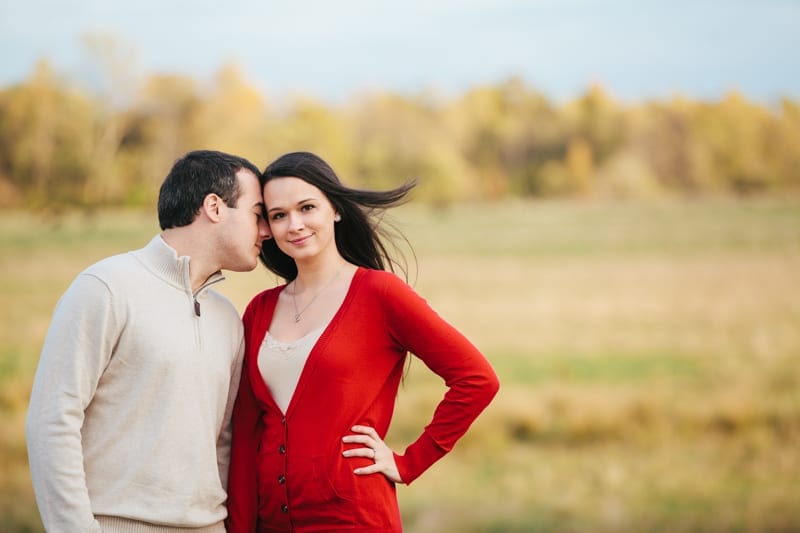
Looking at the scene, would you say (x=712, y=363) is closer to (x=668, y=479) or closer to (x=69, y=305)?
(x=668, y=479)

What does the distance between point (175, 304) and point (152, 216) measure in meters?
6.70

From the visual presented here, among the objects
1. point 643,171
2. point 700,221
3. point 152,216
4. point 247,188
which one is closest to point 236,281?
point 152,216

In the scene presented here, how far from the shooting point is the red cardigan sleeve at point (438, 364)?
1.95 meters

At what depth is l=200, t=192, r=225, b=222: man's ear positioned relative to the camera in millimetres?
1976

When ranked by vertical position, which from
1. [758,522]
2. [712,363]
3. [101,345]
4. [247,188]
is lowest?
[758,522]

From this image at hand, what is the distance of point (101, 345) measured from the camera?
1.75 metres

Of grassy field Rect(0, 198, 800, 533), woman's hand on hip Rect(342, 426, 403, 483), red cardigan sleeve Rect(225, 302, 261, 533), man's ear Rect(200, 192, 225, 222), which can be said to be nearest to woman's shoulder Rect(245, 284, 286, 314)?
red cardigan sleeve Rect(225, 302, 261, 533)

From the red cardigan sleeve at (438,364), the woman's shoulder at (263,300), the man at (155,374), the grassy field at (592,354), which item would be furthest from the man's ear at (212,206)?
the grassy field at (592,354)

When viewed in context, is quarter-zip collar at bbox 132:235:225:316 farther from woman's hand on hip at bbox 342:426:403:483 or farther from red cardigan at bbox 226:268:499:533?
woman's hand on hip at bbox 342:426:403:483

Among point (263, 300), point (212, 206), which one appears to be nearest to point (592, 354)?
point (263, 300)

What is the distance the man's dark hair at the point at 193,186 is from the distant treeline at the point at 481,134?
6785mm

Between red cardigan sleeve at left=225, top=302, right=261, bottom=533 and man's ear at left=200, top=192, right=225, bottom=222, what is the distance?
35 cm

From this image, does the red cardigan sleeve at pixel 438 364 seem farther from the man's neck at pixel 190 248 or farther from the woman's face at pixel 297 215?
the man's neck at pixel 190 248

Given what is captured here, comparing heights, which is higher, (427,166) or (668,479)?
(427,166)
